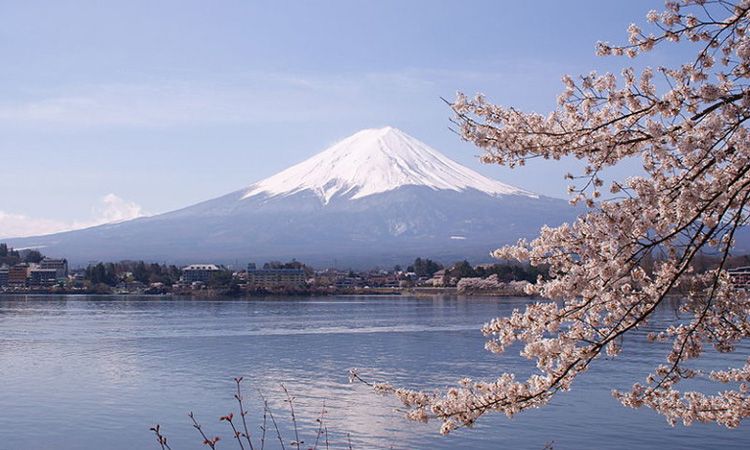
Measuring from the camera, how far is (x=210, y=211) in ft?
303

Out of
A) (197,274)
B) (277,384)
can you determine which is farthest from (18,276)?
Answer: (277,384)

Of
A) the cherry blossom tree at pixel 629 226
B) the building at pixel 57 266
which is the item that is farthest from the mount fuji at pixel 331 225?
the cherry blossom tree at pixel 629 226

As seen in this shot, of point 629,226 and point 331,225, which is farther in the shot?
point 331,225

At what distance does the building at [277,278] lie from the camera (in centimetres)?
4053

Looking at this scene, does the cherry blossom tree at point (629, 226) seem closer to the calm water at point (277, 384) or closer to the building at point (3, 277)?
the calm water at point (277, 384)

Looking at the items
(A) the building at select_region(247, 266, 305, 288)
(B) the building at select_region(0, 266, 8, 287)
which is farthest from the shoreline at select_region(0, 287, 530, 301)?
(B) the building at select_region(0, 266, 8, 287)

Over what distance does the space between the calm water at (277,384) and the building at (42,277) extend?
26140mm

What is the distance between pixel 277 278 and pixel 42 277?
11.5 m

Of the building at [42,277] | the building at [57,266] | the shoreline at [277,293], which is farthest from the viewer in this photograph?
the building at [57,266]

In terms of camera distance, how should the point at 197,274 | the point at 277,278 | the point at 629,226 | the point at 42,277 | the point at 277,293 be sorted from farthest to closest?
the point at 197,274 < the point at 42,277 < the point at 277,278 < the point at 277,293 < the point at 629,226

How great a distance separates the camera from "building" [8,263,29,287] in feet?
140

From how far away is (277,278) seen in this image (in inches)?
1642

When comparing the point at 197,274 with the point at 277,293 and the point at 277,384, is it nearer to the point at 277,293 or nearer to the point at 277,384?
the point at 277,293

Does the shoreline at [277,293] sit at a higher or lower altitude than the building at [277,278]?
lower
